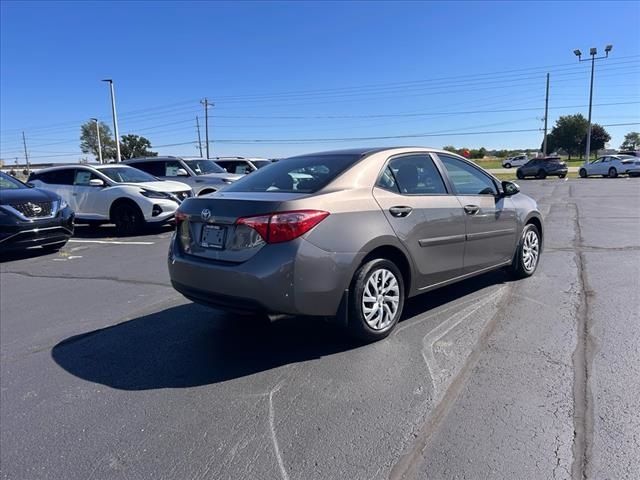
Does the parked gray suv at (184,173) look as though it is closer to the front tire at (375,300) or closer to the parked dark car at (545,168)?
the front tire at (375,300)

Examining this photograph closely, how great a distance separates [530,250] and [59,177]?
10.9m

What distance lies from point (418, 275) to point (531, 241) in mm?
2392

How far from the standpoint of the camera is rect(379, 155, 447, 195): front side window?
432cm

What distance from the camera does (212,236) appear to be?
3.85 m

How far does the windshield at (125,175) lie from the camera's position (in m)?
11.7

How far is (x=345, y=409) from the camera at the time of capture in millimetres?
3045

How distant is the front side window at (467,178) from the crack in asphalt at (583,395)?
1.50 m

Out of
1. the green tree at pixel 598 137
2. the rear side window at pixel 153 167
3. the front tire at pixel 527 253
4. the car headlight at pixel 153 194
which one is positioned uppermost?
the green tree at pixel 598 137

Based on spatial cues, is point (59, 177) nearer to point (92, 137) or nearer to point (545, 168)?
point (545, 168)

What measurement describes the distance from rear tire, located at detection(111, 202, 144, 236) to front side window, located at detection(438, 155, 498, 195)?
7967 millimetres

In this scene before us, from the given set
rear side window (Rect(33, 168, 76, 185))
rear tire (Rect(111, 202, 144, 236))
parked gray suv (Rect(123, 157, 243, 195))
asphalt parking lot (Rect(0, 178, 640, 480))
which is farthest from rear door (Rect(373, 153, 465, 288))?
rear side window (Rect(33, 168, 76, 185))

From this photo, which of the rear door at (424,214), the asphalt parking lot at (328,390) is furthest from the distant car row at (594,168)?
the rear door at (424,214)

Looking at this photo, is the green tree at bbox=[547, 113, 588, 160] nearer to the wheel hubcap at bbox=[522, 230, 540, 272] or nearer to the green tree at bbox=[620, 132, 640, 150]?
the green tree at bbox=[620, 132, 640, 150]

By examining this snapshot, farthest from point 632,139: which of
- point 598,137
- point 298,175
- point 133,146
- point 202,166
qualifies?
point 298,175
